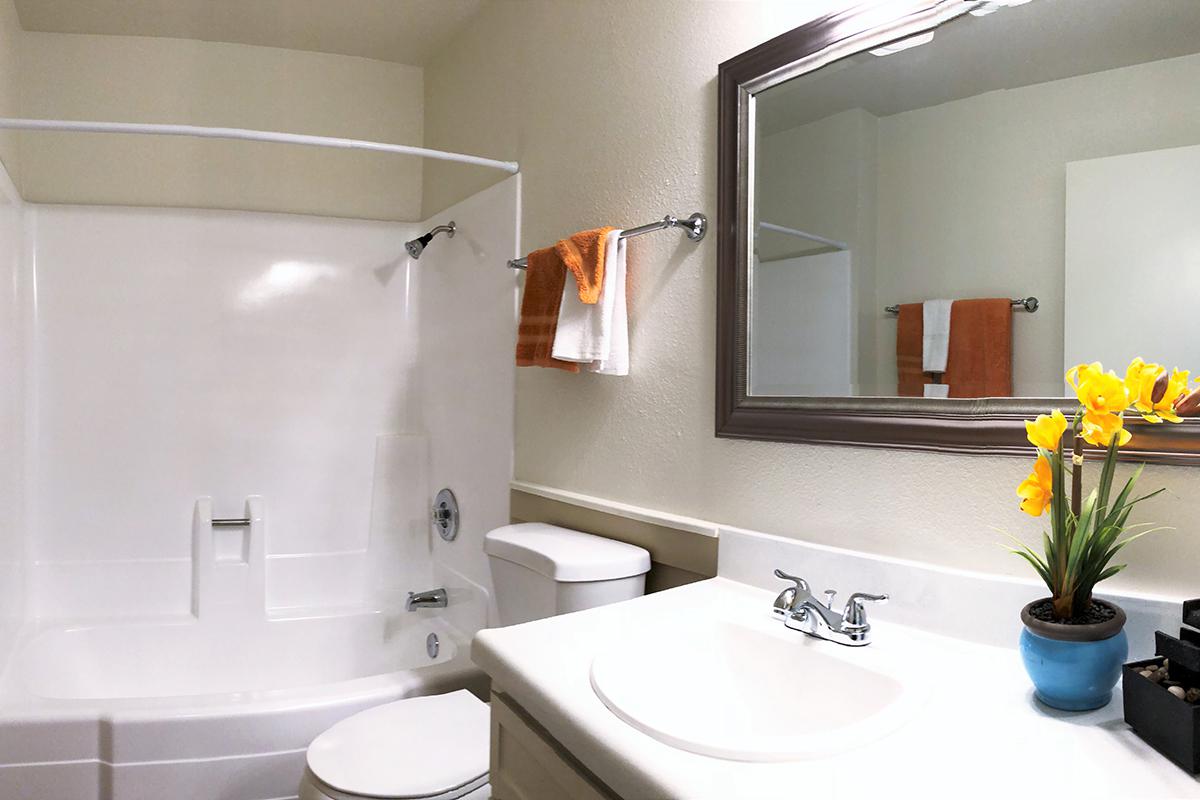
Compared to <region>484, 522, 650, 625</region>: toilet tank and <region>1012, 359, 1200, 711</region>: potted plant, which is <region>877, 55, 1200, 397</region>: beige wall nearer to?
<region>1012, 359, 1200, 711</region>: potted plant

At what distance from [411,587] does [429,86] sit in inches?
75.1

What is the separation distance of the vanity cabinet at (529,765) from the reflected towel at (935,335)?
2.51 feet

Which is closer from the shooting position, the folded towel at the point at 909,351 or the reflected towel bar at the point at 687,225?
the folded towel at the point at 909,351

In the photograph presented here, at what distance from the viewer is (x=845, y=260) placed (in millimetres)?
1335

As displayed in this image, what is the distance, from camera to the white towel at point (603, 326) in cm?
171

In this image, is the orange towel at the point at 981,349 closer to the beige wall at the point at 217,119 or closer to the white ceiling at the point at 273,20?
the white ceiling at the point at 273,20

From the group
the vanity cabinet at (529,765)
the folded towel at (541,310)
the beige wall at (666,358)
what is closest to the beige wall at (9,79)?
the beige wall at (666,358)

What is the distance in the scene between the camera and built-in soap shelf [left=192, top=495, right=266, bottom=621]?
2.72 meters

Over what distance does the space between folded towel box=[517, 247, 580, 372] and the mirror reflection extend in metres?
0.53

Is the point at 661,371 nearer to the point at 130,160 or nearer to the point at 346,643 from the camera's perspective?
the point at 346,643

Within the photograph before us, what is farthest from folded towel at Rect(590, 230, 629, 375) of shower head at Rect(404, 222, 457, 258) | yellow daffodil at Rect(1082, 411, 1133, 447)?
shower head at Rect(404, 222, 457, 258)

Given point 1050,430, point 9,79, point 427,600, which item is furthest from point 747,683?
point 9,79

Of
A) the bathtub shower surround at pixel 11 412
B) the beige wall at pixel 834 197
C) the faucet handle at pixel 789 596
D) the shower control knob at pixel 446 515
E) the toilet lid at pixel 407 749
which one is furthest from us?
the shower control knob at pixel 446 515

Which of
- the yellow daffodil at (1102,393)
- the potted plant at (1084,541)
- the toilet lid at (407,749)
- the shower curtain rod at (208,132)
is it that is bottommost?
the toilet lid at (407,749)
